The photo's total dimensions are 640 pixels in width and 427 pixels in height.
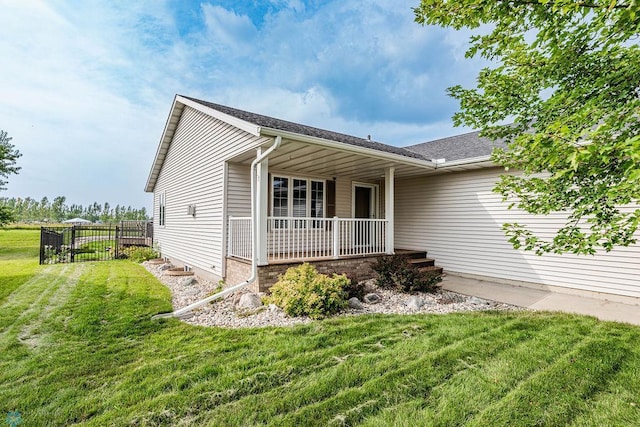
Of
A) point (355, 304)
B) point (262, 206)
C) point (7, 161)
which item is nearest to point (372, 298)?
point (355, 304)

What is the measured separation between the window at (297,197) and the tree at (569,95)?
5521 mm

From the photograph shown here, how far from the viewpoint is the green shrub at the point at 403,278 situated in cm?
612

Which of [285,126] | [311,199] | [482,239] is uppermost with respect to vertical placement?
[285,126]

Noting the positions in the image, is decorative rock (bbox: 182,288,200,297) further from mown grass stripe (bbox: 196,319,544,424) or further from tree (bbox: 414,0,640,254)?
tree (bbox: 414,0,640,254)

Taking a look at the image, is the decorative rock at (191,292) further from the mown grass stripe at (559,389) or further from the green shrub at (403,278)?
the mown grass stripe at (559,389)

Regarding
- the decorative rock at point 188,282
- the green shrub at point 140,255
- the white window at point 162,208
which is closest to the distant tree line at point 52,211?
the green shrub at point 140,255

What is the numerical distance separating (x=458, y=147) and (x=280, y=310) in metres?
7.92

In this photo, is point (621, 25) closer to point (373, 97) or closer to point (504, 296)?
point (504, 296)

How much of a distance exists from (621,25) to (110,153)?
930 inches

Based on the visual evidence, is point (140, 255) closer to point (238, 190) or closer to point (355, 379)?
point (238, 190)

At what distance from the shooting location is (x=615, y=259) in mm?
5711

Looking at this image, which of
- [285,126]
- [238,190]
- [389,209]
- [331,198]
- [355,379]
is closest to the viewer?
[355,379]

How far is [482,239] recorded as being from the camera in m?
7.68

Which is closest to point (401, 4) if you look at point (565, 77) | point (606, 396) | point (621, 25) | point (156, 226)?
point (565, 77)
